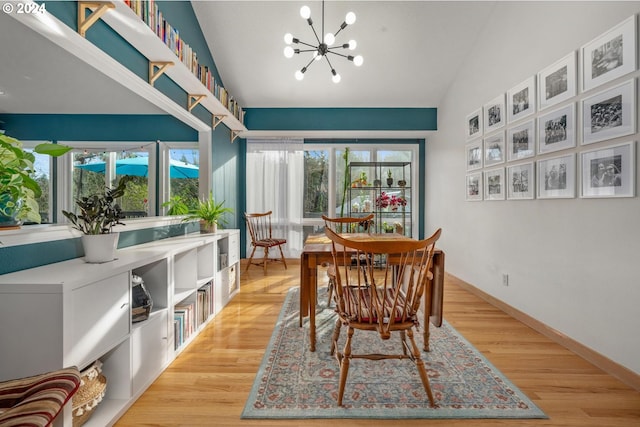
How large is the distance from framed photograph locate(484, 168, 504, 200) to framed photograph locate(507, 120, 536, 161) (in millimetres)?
205

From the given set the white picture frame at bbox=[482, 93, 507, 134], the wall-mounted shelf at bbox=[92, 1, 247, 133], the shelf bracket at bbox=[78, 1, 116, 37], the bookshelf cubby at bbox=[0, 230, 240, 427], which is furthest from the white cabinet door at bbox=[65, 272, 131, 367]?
the white picture frame at bbox=[482, 93, 507, 134]

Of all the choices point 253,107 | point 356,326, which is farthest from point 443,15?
point 356,326

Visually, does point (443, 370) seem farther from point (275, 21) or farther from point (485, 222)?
point (275, 21)

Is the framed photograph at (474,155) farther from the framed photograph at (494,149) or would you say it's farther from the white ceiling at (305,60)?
the white ceiling at (305,60)

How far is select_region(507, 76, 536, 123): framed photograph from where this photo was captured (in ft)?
8.59

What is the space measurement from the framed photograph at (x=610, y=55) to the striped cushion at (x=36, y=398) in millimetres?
2971

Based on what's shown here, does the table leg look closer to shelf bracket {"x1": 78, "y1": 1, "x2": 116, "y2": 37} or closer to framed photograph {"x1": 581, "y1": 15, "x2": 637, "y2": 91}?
shelf bracket {"x1": 78, "y1": 1, "x2": 116, "y2": 37}

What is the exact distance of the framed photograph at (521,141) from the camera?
2625 millimetres

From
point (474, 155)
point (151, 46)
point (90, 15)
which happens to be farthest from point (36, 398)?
point (474, 155)

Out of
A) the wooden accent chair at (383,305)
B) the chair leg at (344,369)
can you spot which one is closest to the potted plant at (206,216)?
the wooden accent chair at (383,305)

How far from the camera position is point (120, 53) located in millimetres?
2012

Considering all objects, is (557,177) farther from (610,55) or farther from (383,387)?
(383,387)

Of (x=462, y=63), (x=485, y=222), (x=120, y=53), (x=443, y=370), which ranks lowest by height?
(x=443, y=370)

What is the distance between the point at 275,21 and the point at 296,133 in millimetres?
1780
